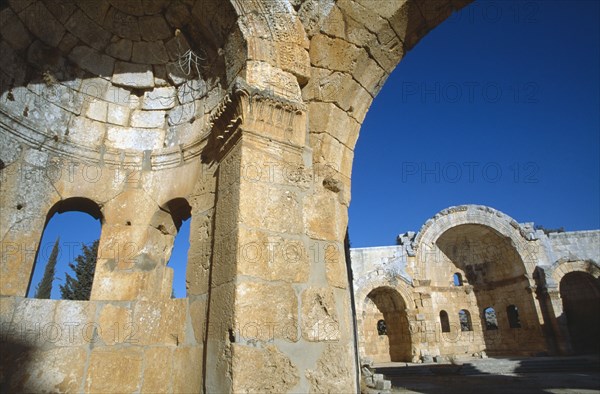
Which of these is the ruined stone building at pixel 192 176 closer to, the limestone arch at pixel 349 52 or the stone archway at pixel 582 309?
the limestone arch at pixel 349 52

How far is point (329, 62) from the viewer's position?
135 inches

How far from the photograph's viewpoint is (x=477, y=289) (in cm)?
1778

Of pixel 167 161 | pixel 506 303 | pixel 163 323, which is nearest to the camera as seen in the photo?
pixel 163 323

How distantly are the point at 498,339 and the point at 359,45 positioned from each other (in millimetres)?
17672

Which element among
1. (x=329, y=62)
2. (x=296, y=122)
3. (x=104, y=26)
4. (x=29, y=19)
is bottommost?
(x=296, y=122)

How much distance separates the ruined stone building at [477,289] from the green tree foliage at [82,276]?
12.0 meters

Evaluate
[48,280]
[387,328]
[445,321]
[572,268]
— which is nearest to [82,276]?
[48,280]

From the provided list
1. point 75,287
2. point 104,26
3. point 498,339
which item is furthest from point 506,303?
point 75,287

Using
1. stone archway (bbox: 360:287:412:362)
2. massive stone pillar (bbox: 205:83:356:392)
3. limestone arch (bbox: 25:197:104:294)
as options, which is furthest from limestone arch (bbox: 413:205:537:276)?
limestone arch (bbox: 25:197:104:294)

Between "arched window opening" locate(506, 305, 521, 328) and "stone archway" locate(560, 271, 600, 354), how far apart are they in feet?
5.98

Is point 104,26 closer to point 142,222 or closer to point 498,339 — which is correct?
point 142,222

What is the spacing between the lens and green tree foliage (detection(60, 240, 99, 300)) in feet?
54.5

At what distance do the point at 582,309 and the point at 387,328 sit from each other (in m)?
8.72

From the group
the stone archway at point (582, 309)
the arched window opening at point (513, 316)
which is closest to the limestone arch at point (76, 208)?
the arched window opening at point (513, 316)
